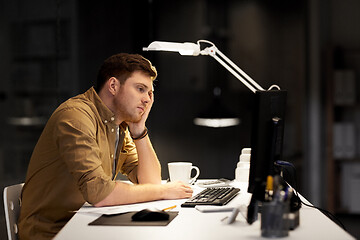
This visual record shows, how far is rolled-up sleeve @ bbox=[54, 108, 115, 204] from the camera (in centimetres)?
192

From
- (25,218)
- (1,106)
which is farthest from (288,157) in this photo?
(25,218)

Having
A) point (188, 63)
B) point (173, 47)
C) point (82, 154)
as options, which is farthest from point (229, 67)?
point (188, 63)

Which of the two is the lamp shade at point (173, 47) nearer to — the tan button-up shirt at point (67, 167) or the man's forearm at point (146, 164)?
the tan button-up shirt at point (67, 167)

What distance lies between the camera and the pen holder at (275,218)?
1.43 metres

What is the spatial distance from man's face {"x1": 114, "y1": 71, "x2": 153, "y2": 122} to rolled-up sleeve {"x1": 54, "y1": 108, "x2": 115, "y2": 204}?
0.27 m

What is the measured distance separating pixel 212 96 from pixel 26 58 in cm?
186

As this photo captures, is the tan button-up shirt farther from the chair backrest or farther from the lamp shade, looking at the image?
the lamp shade

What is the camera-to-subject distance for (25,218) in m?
2.10

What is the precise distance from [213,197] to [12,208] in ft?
2.64

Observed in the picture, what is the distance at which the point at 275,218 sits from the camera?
1.43 metres

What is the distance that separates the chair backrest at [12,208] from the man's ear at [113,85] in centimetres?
57

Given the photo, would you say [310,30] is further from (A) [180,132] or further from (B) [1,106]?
(B) [1,106]

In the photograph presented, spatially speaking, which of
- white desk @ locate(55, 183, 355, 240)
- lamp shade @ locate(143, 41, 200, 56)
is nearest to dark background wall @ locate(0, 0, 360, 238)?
lamp shade @ locate(143, 41, 200, 56)

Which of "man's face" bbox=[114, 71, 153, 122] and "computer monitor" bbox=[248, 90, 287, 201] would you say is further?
"man's face" bbox=[114, 71, 153, 122]
